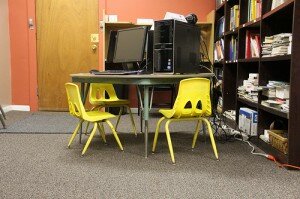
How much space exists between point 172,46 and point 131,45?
52cm

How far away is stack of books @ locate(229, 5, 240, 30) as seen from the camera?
3913mm

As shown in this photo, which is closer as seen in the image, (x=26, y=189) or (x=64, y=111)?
(x=26, y=189)

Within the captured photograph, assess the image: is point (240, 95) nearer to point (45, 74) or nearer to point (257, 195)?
point (257, 195)

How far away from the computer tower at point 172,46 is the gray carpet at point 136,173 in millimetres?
724

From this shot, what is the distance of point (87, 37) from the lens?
5.15 metres

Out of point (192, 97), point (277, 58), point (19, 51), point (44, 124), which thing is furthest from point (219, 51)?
point (19, 51)

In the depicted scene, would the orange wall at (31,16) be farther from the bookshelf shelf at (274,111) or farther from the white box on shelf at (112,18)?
the bookshelf shelf at (274,111)

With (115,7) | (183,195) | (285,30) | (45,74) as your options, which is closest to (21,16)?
(45,74)

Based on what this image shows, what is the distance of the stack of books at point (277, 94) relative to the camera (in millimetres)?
2502

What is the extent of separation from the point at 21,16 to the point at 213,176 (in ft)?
14.1

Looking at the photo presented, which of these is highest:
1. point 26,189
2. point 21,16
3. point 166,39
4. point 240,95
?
point 21,16

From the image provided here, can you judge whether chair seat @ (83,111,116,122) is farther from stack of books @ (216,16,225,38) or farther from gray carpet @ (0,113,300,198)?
stack of books @ (216,16,225,38)

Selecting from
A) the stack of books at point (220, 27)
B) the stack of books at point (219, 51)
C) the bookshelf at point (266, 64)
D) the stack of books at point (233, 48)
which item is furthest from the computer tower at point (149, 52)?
the stack of books at point (220, 27)

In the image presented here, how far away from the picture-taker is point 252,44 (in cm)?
343
